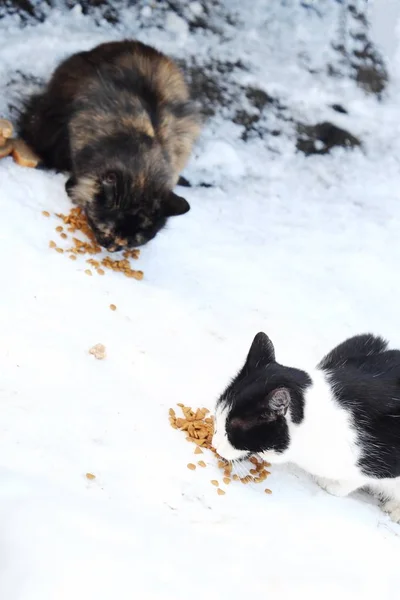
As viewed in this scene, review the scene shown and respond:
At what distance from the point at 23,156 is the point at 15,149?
0.09 m

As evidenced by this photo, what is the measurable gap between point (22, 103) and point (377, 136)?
3.59 m

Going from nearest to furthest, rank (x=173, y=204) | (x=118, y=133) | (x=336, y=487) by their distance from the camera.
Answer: (x=336, y=487)
(x=173, y=204)
(x=118, y=133)

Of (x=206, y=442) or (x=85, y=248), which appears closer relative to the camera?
(x=206, y=442)

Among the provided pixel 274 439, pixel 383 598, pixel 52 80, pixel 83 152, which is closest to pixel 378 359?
pixel 274 439

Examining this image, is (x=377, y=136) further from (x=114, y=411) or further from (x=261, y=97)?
(x=114, y=411)

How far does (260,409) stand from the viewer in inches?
120

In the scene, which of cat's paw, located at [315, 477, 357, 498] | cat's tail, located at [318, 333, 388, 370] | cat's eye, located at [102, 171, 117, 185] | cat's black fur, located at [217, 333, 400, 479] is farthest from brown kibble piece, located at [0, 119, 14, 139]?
cat's paw, located at [315, 477, 357, 498]

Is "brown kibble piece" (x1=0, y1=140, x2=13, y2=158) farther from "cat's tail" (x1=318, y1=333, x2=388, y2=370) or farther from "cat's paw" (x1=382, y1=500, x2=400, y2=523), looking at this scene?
"cat's paw" (x1=382, y1=500, x2=400, y2=523)

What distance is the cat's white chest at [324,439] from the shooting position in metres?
3.21

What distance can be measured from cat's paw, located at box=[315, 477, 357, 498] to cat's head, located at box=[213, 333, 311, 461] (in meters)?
0.43

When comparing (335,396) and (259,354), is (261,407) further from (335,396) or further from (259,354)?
(335,396)

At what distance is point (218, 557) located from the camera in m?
2.69

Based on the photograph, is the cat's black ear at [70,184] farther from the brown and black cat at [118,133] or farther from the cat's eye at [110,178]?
the cat's eye at [110,178]

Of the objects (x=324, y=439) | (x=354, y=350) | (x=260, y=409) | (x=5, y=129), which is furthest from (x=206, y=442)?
(x=5, y=129)
